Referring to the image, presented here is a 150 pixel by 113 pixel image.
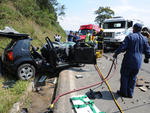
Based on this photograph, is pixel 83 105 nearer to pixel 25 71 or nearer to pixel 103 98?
pixel 103 98

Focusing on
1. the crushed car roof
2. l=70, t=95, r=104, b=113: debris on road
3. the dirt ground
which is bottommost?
the dirt ground

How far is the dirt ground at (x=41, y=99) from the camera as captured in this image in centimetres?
370

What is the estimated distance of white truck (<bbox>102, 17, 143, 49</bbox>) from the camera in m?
13.1

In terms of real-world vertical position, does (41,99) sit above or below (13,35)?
below

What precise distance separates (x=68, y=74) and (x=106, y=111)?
8.91 feet

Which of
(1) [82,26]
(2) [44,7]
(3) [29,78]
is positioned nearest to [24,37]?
(3) [29,78]

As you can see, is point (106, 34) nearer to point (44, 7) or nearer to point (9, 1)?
point (9, 1)

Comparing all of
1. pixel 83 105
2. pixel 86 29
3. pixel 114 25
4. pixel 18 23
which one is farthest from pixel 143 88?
pixel 86 29

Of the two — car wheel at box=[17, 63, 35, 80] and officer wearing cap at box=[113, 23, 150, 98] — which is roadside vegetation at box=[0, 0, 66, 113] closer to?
car wheel at box=[17, 63, 35, 80]

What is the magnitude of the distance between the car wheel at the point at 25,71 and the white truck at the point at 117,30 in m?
9.57

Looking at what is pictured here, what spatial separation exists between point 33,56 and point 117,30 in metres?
9.54

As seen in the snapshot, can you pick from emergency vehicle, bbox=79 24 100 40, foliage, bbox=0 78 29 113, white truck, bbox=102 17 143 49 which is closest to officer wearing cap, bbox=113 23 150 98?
foliage, bbox=0 78 29 113

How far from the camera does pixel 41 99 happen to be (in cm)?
426

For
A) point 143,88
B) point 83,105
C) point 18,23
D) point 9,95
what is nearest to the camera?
point 83,105
